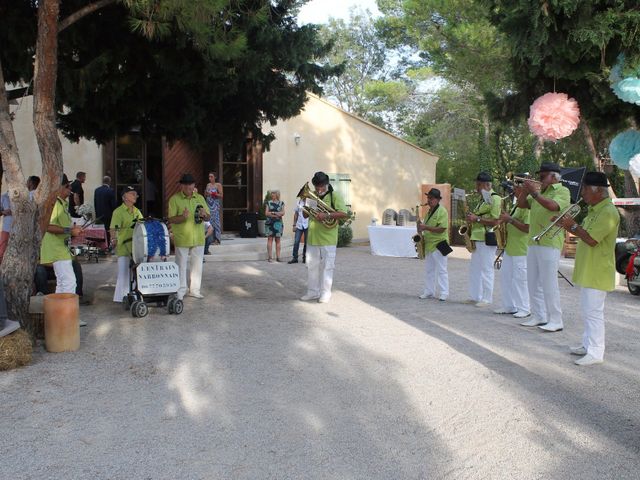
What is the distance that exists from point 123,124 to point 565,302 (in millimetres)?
7415

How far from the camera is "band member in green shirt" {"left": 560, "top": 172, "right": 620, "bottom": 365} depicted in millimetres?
5867

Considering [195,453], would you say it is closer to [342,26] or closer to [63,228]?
[63,228]

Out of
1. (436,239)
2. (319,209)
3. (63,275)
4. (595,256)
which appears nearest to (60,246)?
(63,275)

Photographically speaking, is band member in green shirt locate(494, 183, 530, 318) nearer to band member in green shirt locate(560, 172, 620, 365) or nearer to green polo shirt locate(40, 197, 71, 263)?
band member in green shirt locate(560, 172, 620, 365)

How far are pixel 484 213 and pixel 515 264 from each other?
1.05 meters

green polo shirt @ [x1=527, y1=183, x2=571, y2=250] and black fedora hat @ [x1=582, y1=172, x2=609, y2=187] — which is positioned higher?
black fedora hat @ [x1=582, y1=172, x2=609, y2=187]

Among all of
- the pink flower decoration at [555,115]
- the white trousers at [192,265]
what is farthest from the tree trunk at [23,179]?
the pink flower decoration at [555,115]

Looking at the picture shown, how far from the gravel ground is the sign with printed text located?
403 millimetres

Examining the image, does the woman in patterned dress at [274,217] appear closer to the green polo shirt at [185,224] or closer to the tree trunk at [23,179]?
the green polo shirt at [185,224]

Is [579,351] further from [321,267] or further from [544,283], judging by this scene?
[321,267]

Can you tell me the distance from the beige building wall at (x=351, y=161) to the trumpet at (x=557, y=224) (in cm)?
1285

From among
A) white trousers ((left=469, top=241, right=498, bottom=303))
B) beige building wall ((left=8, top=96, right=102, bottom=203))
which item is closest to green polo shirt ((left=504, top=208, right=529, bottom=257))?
Result: white trousers ((left=469, top=241, right=498, bottom=303))

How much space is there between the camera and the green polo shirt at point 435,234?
9.73 m

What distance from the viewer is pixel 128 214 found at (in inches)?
349
